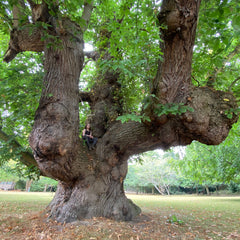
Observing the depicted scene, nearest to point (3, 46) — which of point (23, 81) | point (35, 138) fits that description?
point (23, 81)

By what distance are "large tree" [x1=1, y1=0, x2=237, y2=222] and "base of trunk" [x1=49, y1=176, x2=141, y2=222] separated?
3 cm

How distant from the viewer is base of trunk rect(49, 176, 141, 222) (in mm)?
4812

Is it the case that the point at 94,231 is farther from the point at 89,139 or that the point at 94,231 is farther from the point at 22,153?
the point at 22,153

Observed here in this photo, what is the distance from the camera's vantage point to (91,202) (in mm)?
4992

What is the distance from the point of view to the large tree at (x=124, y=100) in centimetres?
354

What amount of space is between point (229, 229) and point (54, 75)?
251 inches

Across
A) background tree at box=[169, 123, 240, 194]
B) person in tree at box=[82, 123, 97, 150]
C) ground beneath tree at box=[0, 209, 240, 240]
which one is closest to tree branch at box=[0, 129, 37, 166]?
ground beneath tree at box=[0, 209, 240, 240]

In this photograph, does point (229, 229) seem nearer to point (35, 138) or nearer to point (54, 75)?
point (35, 138)

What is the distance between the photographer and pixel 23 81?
4.89 meters

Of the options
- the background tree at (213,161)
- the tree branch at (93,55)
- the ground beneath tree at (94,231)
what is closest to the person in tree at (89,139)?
the ground beneath tree at (94,231)

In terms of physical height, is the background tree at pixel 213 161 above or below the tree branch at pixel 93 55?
below

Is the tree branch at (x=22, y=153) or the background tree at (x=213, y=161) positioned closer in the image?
the tree branch at (x=22, y=153)

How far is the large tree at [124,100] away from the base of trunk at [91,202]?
26mm

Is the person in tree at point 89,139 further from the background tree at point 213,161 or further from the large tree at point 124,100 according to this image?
the background tree at point 213,161
